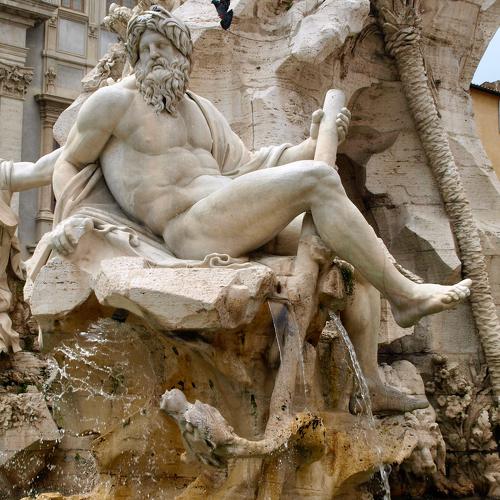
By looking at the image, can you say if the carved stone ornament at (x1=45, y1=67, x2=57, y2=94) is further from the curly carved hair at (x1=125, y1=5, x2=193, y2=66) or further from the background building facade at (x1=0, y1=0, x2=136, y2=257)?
the curly carved hair at (x1=125, y1=5, x2=193, y2=66)

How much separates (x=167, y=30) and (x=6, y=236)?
380 centimetres

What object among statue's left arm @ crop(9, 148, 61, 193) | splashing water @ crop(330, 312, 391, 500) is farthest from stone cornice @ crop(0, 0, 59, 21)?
splashing water @ crop(330, 312, 391, 500)

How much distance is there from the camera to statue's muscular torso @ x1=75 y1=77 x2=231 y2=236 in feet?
14.3

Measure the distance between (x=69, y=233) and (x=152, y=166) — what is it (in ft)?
1.90

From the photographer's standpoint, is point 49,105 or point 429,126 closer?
point 429,126

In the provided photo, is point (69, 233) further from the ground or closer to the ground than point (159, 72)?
closer to the ground

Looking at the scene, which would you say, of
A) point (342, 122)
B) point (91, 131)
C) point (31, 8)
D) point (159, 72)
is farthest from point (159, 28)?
point (31, 8)

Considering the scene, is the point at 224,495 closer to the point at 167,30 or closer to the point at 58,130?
the point at 167,30

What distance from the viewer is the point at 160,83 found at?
4.40 metres

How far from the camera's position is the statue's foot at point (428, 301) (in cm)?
405

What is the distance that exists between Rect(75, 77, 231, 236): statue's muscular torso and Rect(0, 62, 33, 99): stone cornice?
51.1 ft

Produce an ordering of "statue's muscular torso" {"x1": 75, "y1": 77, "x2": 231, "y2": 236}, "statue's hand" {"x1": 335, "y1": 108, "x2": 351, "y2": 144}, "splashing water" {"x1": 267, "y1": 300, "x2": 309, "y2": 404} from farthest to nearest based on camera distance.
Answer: "statue's hand" {"x1": 335, "y1": 108, "x2": 351, "y2": 144} → "statue's muscular torso" {"x1": 75, "y1": 77, "x2": 231, "y2": 236} → "splashing water" {"x1": 267, "y1": 300, "x2": 309, "y2": 404}

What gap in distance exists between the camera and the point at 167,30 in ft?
14.5

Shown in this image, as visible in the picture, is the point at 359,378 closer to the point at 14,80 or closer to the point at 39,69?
the point at 14,80
